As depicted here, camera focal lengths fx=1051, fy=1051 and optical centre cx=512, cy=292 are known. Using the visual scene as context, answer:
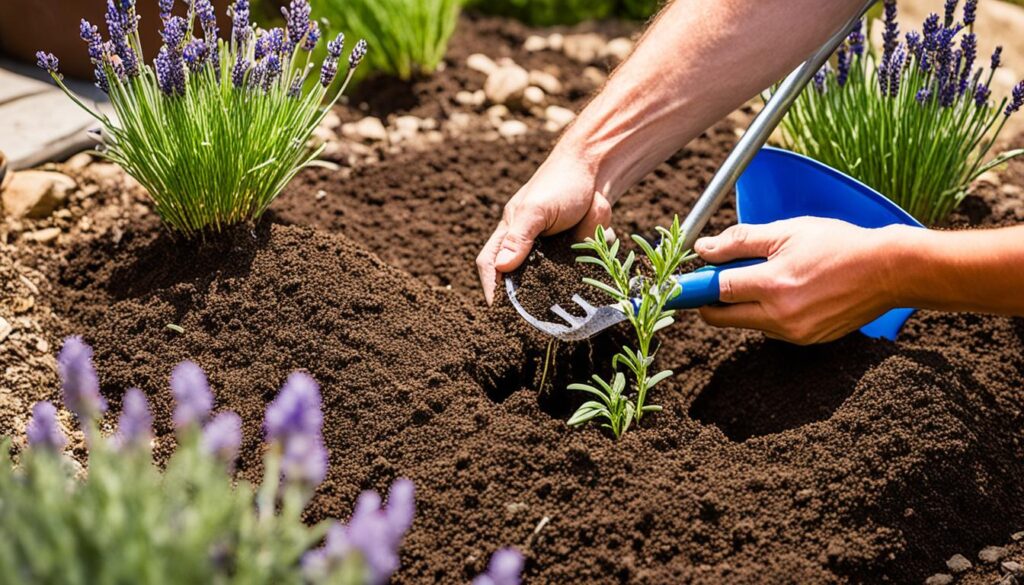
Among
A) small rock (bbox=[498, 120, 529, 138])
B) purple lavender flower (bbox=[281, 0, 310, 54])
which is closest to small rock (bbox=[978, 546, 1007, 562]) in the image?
purple lavender flower (bbox=[281, 0, 310, 54])

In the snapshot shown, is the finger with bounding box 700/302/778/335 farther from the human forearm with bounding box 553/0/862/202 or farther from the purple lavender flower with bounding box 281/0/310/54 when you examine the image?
the purple lavender flower with bounding box 281/0/310/54

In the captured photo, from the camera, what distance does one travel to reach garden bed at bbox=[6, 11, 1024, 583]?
6.04 ft

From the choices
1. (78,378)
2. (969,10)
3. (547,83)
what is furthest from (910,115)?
(78,378)

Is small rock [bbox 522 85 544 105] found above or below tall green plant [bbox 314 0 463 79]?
below

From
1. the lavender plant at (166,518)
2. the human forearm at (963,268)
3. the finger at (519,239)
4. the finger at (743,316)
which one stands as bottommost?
the finger at (743,316)

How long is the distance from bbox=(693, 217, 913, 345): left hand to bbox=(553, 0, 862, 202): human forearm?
34cm

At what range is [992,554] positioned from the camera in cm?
192

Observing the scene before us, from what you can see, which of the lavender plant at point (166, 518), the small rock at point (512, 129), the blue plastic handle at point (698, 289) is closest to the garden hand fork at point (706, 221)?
the blue plastic handle at point (698, 289)

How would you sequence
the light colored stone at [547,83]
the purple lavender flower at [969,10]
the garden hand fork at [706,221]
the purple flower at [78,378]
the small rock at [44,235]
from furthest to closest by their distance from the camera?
the light colored stone at [547,83] → the small rock at [44,235] → the purple lavender flower at [969,10] → the garden hand fork at [706,221] → the purple flower at [78,378]

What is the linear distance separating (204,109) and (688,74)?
3.49ft

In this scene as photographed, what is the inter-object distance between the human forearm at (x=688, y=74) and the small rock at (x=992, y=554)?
1.05 metres

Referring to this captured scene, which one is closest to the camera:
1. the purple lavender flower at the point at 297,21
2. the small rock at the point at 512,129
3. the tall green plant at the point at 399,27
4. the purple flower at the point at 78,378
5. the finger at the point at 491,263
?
the purple flower at the point at 78,378

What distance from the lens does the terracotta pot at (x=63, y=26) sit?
312cm

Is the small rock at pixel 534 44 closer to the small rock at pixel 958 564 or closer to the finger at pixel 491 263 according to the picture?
the finger at pixel 491 263
